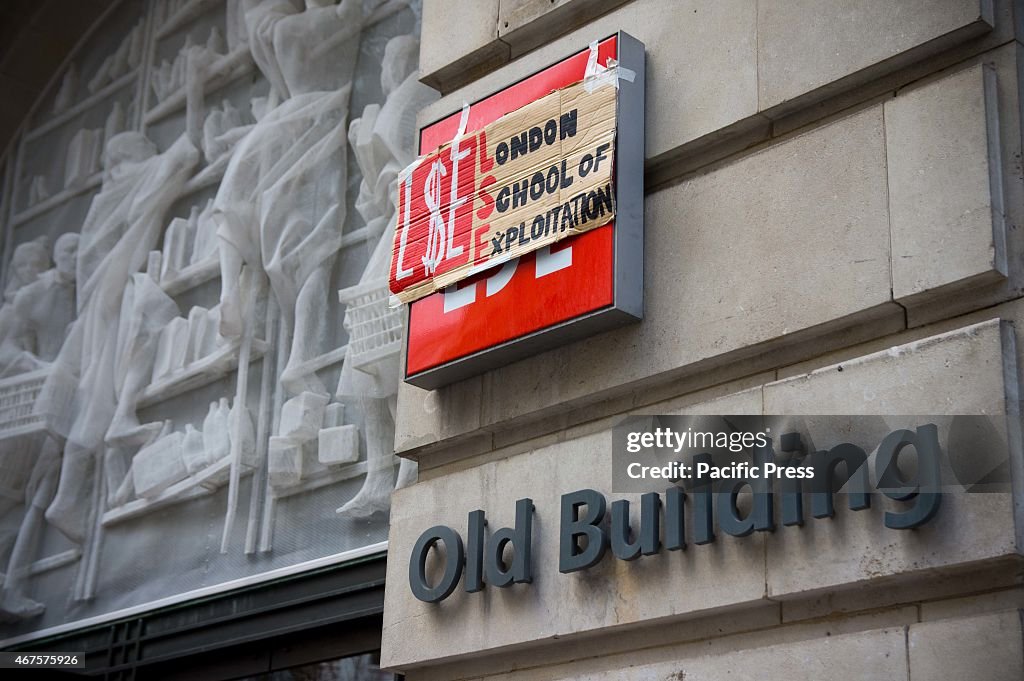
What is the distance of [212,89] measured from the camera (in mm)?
13500

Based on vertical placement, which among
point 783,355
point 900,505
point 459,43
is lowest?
point 900,505

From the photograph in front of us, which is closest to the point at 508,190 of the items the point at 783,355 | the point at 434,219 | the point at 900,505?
the point at 434,219

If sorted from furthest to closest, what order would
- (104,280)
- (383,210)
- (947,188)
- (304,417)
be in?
(104,280) → (383,210) → (304,417) → (947,188)

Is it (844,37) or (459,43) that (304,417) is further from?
(844,37)

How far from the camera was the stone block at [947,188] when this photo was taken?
5.77 meters

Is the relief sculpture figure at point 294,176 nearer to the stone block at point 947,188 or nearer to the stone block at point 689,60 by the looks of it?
the stone block at point 689,60

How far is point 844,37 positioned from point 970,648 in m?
2.92

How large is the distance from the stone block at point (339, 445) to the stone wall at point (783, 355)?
7.21 feet

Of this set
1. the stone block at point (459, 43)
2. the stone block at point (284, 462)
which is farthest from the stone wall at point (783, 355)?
the stone block at point (284, 462)

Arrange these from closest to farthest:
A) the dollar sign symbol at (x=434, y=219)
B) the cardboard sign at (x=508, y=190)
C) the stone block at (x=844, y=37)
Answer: the stone block at (x=844, y=37) → the cardboard sign at (x=508, y=190) → the dollar sign symbol at (x=434, y=219)

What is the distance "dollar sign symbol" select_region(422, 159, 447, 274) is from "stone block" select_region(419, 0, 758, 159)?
37.7 inches

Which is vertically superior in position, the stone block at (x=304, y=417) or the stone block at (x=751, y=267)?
the stone block at (x=304, y=417)

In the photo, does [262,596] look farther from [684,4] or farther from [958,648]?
[958,648]

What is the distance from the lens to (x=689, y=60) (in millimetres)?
7457
